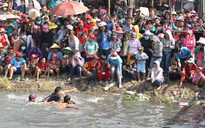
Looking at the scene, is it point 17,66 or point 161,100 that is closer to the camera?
point 161,100

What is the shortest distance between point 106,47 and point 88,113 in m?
4.25

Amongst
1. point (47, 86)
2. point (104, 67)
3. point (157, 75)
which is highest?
point (104, 67)

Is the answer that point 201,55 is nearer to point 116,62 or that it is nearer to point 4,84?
point 116,62

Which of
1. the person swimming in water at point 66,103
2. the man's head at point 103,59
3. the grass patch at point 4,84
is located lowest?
the person swimming in water at point 66,103

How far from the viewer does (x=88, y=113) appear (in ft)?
50.6

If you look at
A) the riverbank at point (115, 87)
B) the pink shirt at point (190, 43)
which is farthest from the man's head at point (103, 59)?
the pink shirt at point (190, 43)

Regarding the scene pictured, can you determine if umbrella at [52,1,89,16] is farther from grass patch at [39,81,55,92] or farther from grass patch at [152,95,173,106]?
grass patch at [152,95,173,106]

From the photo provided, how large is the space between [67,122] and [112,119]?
143cm

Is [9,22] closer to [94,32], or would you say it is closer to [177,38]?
[94,32]

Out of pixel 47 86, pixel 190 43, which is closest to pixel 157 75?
pixel 190 43

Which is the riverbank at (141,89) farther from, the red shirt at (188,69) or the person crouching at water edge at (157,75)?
the red shirt at (188,69)

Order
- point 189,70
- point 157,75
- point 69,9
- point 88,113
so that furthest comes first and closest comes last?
Answer: point 69,9
point 157,75
point 189,70
point 88,113

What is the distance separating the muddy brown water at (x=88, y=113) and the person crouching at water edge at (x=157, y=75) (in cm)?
105

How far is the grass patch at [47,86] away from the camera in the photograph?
1850 centimetres
